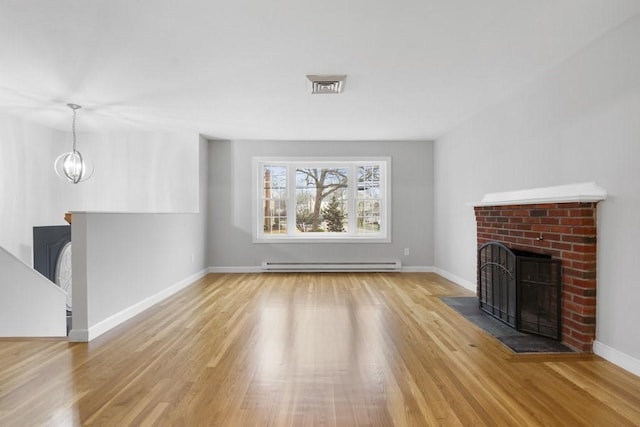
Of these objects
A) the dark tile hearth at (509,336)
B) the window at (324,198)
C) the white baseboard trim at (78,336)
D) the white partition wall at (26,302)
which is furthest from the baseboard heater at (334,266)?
the white baseboard trim at (78,336)

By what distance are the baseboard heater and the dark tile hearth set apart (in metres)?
2.26

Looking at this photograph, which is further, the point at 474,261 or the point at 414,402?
the point at 474,261

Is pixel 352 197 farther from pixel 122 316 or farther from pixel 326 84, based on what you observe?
pixel 122 316

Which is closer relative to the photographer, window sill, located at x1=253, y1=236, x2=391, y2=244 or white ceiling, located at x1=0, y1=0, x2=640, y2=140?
white ceiling, located at x1=0, y1=0, x2=640, y2=140

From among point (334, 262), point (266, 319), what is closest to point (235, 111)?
point (266, 319)

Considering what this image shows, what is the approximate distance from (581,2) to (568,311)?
2.25m

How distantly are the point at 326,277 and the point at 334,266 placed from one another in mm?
459

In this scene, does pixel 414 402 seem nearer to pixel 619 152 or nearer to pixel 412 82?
pixel 619 152

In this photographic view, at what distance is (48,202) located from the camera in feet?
18.5

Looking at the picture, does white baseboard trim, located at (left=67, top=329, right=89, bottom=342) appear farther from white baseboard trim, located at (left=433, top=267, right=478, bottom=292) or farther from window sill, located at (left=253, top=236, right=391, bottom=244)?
white baseboard trim, located at (left=433, top=267, right=478, bottom=292)

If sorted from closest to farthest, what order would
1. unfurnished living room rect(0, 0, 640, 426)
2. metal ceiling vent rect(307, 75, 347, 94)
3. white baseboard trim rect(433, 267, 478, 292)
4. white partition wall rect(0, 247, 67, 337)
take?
unfurnished living room rect(0, 0, 640, 426) → metal ceiling vent rect(307, 75, 347, 94) → white partition wall rect(0, 247, 67, 337) → white baseboard trim rect(433, 267, 478, 292)

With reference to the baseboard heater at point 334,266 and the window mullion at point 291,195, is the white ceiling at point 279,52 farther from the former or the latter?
the baseboard heater at point 334,266

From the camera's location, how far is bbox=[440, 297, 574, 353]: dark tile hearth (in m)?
2.81

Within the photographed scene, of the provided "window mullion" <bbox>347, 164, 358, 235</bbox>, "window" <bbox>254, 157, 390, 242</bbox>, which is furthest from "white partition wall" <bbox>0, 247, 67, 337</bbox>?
"window mullion" <bbox>347, 164, 358, 235</bbox>
